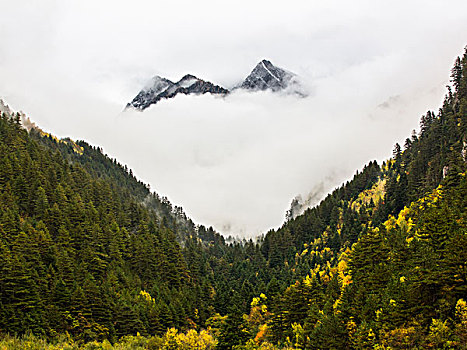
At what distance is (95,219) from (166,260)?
899 inches

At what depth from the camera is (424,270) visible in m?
37.3

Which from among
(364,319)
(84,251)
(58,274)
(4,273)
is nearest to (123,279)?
(84,251)

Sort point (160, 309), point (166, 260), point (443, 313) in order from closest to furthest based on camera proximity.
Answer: point (443, 313) < point (160, 309) < point (166, 260)

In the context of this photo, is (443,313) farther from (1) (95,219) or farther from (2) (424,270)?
(1) (95,219)

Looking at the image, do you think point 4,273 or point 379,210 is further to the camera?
point 379,210

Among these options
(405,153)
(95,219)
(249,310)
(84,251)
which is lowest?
(249,310)

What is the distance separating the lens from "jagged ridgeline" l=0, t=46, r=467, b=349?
3962 centimetres

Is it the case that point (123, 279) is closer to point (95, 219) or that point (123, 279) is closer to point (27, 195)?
point (95, 219)

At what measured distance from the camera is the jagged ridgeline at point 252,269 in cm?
3962

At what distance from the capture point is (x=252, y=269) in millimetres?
147750

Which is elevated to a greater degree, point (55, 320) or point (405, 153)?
point (405, 153)

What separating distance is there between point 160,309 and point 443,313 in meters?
58.7

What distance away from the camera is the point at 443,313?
3534 centimetres

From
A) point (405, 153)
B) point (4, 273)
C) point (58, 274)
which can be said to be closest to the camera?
point (4, 273)
